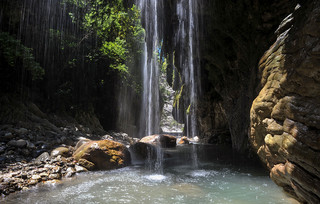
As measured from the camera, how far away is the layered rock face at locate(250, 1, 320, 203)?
2.71 metres

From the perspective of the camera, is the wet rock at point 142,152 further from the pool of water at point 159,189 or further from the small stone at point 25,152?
the small stone at point 25,152

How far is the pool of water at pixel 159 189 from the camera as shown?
179 inches

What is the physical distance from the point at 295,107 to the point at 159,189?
402 cm

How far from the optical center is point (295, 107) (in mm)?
3066

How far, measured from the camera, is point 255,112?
4.46 m

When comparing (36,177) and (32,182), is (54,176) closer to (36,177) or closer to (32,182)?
(36,177)

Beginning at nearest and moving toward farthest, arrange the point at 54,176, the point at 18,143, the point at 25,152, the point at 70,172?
the point at 54,176 → the point at 70,172 → the point at 25,152 → the point at 18,143

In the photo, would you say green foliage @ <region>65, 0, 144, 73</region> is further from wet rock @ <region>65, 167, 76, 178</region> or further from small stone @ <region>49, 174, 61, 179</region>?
small stone @ <region>49, 174, 61, 179</region>

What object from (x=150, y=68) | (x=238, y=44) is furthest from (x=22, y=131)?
(x=150, y=68)

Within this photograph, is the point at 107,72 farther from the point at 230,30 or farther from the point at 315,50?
the point at 315,50

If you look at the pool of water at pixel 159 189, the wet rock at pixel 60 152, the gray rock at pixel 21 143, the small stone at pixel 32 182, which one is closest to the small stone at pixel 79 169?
the pool of water at pixel 159 189

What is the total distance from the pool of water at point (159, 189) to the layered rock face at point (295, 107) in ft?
5.01

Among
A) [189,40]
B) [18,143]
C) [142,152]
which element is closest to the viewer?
[18,143]

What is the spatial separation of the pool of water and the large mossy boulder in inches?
18.8
